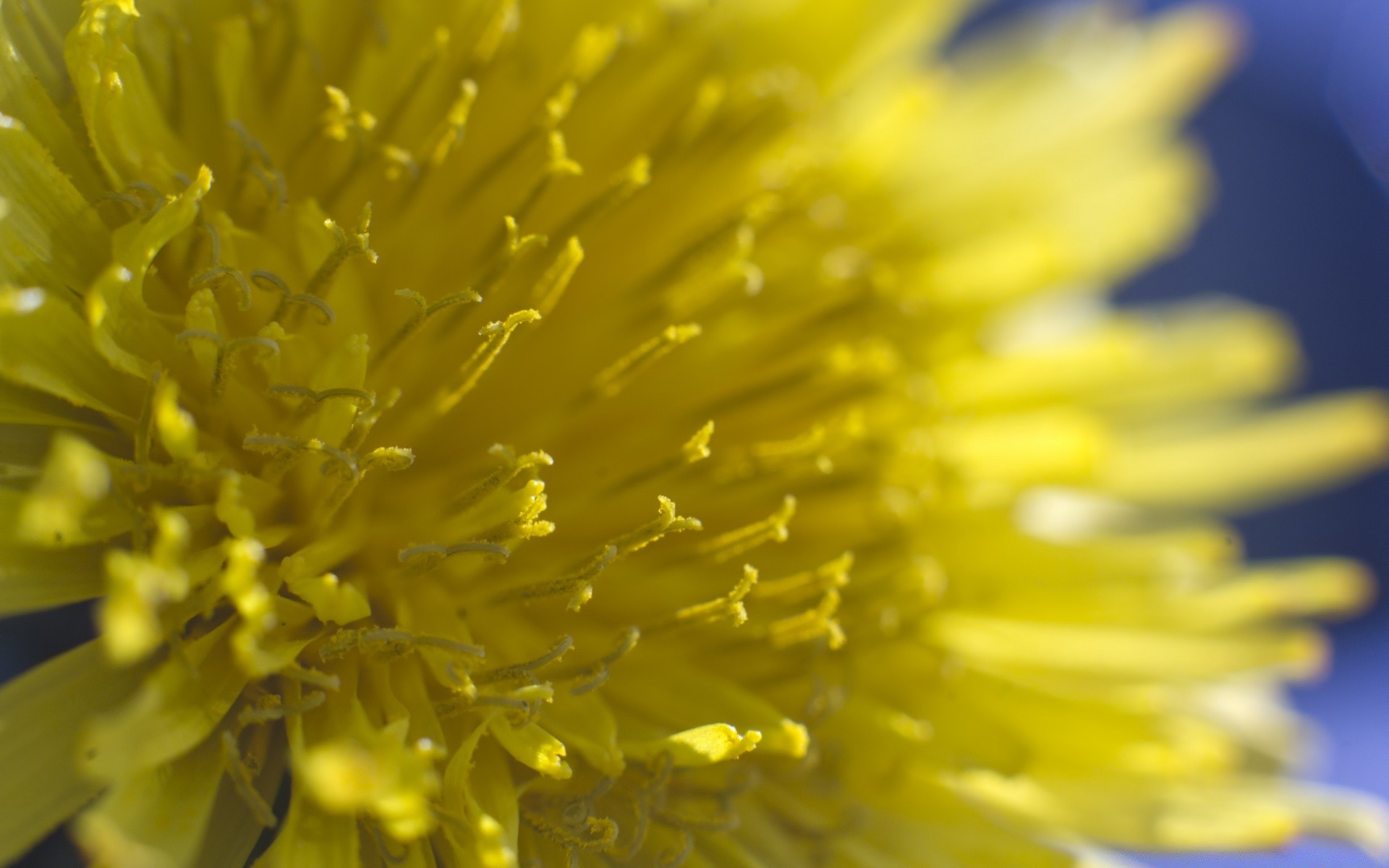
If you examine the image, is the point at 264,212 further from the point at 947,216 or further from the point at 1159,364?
the point at 1159,364

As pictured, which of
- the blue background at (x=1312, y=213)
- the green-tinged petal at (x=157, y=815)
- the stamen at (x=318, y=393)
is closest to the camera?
the green-tinged petal at (x=157, y=815)

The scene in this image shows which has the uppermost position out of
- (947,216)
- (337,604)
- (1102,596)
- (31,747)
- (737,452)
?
(947,216)

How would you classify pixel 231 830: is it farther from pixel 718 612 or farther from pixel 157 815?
pixel 718 612

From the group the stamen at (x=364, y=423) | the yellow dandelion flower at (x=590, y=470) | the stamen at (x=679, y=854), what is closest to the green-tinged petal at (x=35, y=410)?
the yellow dandelion flower at (x=590, y=470)

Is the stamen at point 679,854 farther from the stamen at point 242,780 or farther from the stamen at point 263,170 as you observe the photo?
the stamen at point 263,170

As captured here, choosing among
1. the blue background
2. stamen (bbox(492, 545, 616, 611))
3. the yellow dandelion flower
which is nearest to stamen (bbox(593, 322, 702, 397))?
the yellow dandelion flower

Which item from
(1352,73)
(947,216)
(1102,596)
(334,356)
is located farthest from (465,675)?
(1352,73)

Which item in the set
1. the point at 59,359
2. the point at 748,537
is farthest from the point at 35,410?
the point at 748,537

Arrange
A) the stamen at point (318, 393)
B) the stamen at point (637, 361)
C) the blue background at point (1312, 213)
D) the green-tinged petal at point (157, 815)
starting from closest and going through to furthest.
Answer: the green-tinged petal at point (157, 815) < the stamen at point (318, 393) < the stamen at point (637, 361) < the blue background at point (1312, 213)

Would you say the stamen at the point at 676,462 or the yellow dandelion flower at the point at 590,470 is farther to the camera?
the stamen at the point at 676,462
